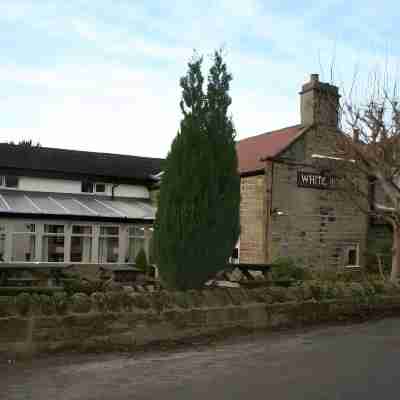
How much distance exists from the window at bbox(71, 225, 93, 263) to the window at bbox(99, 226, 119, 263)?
0.53 m

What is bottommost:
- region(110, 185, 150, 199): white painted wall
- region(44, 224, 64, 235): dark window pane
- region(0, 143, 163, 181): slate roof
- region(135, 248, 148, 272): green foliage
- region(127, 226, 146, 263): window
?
region(135, 248, 148, 272): green foliage

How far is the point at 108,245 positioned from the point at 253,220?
22.4ft

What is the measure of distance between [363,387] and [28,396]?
→ 3788 mm

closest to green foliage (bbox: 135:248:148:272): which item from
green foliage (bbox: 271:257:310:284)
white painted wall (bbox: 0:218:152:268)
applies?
white painted wall (bbox: 0:218:152:268)

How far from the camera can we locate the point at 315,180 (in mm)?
18906

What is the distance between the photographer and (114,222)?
18688 millimetres

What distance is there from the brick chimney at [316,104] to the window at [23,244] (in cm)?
1204

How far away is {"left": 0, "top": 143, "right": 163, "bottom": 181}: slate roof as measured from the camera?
22141 mm

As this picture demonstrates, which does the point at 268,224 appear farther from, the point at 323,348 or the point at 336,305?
the point at 323,348

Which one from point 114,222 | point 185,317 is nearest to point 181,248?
point 185,317

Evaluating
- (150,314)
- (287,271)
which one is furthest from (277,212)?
(150,314)

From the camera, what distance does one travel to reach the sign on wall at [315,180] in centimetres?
1850

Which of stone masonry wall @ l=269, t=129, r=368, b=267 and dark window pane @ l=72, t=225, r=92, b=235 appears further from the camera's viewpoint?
dark window pane @ l=72, t=225, r=92, b=235

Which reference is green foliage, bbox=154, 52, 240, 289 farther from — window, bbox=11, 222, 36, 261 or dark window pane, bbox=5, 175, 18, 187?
dark window pane, bbox=5, 175, 18, 187
